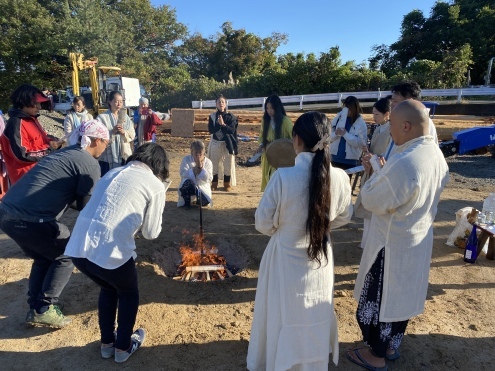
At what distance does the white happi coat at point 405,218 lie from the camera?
2.38 m

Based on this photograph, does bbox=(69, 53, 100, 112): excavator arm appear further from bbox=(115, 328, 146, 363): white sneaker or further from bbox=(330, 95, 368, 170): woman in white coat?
bbox=(115, 328, 146, 363): white sneaker

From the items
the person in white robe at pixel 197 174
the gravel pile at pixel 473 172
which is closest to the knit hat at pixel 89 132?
the person in white robe at pixel 197 174

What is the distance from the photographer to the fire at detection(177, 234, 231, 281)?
4469 millimetres

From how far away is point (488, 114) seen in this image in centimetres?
1628

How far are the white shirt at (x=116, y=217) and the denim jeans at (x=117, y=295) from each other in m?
0.09

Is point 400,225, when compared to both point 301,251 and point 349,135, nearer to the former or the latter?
point 301,251

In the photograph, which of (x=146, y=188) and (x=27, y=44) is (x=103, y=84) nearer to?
(x=27, y=44)

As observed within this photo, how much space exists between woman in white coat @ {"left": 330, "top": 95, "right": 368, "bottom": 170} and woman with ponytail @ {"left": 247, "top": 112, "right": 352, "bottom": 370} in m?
3.00

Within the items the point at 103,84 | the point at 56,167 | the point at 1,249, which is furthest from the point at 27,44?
the point at 56,167

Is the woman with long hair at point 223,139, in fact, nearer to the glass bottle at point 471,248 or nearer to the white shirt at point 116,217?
the glass bottle at point 471,248

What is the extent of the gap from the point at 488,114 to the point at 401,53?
12077mm

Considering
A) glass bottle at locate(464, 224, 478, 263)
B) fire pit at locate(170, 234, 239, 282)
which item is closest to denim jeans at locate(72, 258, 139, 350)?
fire pit at locate(170, 234, 239, 282)

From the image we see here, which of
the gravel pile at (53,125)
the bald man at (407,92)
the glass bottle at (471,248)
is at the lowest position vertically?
the glass bottle at (471,248)

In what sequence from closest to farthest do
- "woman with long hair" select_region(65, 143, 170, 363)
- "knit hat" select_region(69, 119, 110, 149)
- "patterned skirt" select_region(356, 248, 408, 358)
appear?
"woman with long hair" select_region(65, 143, 170, 363), "patterned skirt" select_region(356, 248, 408, 358), "knit hat" select_region(69, 119, 110, 149)
